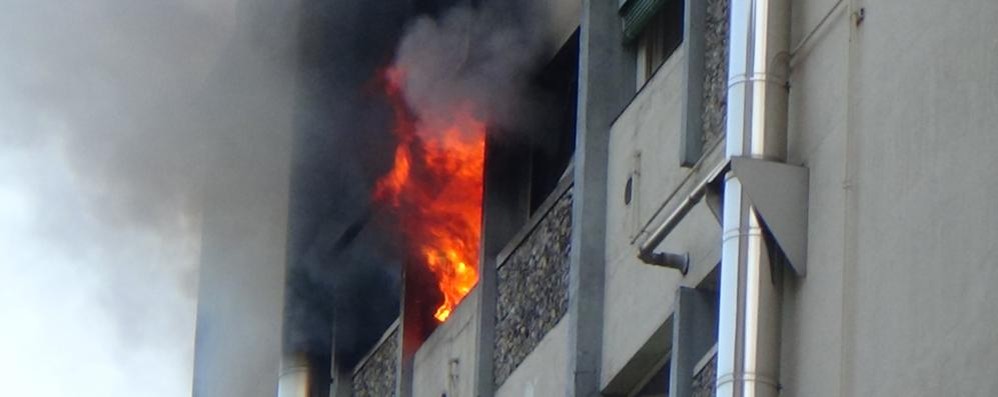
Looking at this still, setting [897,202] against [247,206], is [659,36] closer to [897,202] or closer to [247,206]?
[897,202]

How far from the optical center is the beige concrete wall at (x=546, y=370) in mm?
19203

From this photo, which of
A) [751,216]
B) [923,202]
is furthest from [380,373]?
[923,202]

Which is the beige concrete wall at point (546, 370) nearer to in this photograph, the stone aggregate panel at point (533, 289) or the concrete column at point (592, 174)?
the stone aggregate panel at point (533, 289)

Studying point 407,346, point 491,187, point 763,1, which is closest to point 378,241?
point 407,346

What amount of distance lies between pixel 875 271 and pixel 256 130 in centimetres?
1362

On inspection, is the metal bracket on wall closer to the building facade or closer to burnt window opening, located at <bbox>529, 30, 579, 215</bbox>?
the building facade

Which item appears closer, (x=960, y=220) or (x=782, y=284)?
(x=960, y=220)

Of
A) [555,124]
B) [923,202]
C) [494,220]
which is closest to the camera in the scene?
[923,202]

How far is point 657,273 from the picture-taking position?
57.7 feet

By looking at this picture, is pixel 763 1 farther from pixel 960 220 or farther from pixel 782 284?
pixel 960 220

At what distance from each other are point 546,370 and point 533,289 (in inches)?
40.3

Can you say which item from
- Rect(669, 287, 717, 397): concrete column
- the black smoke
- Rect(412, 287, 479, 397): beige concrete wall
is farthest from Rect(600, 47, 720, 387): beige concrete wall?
the black smoke

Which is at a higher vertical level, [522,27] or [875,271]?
[522,27]

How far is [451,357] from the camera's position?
22.2 meters
